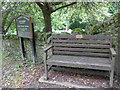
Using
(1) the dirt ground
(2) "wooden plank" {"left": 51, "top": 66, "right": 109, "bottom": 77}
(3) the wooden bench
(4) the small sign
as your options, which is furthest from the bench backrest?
(4) the small sign

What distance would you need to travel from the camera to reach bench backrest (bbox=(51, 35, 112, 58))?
2.42 meters

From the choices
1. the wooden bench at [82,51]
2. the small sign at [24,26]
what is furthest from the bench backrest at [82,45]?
the small sign at [24,26]

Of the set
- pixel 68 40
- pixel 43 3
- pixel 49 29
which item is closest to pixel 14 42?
pixel 49 29

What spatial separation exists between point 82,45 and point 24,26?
1893 millimetres

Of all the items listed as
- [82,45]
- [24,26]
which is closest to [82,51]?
[82,45]

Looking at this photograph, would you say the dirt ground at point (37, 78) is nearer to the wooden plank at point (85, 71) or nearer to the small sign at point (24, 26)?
the wooden plank at point (85, 71)

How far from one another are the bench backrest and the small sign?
→ 89 centimetres

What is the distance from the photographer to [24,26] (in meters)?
3.33

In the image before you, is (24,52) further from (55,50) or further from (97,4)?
(97,4)

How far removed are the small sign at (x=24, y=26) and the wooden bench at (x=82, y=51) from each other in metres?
0.89

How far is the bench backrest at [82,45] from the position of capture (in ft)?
7.95

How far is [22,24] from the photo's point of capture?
3.37m

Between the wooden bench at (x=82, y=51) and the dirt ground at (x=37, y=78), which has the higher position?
the wooden bench at (x=82, y=51)

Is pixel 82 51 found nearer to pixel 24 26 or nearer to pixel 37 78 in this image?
pixel 37 78
